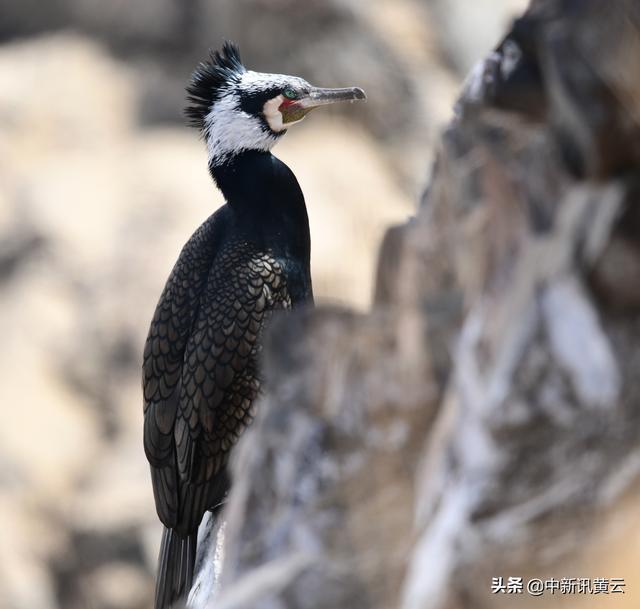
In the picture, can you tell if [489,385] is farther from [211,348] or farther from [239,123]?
[239,123]

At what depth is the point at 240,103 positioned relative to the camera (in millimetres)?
4441

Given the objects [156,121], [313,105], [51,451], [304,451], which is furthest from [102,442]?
[304,451]

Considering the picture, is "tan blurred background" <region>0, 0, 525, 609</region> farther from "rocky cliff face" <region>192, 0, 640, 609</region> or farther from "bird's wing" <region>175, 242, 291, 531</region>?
"rocky cliff face" <region>192, 0, 640, 609</region>

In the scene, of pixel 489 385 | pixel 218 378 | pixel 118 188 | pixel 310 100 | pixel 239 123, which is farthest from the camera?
pixel 118 188

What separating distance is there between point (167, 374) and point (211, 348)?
0.21 m

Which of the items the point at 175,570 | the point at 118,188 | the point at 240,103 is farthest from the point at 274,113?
the point at 118,188

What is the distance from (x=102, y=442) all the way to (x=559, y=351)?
28.5 ft

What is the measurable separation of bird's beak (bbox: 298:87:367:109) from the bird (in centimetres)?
40

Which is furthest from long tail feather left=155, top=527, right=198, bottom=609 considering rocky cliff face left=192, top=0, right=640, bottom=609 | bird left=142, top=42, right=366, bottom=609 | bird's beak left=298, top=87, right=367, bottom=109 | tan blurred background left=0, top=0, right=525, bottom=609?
→ tan blurred background left=0, top=0, right=525, bottom=609

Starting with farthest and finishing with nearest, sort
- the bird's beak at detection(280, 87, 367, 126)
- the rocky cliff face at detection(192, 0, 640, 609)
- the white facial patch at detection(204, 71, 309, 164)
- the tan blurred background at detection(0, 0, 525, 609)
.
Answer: the tan blurred background at detection(0, 0, 525, 609) < the bird's beak at detection(280, 87, 367, 126) < the white facial patch at detection(204, 71, 309, 164) < the rocky cliff face at detection(192, 0, 640, 609)

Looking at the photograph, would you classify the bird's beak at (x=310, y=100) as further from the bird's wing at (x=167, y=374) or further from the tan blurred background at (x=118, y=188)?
the tan blurred background at (x=118, y=188)

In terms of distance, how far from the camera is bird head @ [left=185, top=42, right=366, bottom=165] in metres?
4.42

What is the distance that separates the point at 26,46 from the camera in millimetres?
13305

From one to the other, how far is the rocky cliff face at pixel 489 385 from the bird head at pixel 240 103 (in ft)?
6.13
